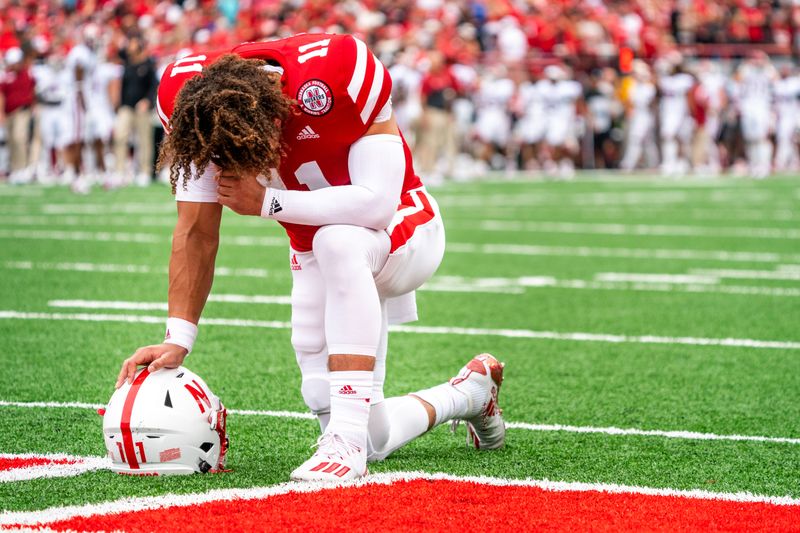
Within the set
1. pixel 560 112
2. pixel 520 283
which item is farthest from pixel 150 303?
pixel 560 112

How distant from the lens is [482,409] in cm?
414

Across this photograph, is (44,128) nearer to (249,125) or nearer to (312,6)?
(312,6)

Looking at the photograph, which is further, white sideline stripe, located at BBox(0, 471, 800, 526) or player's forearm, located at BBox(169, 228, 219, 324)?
player's forearm, located at BBox(169, 228, 219, 324)

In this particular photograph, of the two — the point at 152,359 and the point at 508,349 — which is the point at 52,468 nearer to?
the point at 152,359

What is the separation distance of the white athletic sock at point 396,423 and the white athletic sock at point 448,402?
2.1 inches

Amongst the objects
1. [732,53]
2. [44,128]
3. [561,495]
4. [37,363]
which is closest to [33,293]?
[37,363]

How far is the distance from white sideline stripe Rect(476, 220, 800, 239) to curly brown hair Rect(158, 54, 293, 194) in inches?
349

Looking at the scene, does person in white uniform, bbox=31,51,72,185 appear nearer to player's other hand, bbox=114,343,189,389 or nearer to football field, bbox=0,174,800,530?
football field, bbox=0,174,800,530

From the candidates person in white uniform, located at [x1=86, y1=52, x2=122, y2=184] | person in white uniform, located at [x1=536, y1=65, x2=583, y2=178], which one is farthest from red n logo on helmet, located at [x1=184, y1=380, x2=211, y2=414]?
person in white uniform, located at [x1=536, y1=65, x2=583, y2=178]

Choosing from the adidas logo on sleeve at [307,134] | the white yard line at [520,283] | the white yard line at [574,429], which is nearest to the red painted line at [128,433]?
the adidas logo on sleeve at [307,134]

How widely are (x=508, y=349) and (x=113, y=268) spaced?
3.80 m

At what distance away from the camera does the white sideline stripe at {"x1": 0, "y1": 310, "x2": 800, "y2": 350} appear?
6395mm

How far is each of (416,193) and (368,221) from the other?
47 centimetres

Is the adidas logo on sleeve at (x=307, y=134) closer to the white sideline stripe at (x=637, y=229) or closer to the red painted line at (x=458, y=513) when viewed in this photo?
the red painted line at (x=458, y=513)
